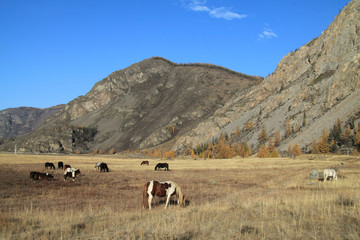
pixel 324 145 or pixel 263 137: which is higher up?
pixel 263 137

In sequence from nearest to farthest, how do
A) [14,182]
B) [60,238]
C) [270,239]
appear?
[270,239] → [60,238] → [14,182]

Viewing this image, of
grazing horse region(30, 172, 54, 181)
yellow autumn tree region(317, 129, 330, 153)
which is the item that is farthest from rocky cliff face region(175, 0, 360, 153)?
grazing horse region(30, 172, 54, 181)

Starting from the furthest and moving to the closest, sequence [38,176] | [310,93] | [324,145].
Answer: [310,93]
[324,145]
[38,176]

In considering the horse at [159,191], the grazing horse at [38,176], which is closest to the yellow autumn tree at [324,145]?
the grazing horse at [38,176]

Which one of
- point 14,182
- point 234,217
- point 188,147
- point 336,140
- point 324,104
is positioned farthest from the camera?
point 188,147

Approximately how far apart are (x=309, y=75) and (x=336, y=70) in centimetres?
1796

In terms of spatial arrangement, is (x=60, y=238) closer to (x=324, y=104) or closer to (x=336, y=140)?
(x=336, y=140)

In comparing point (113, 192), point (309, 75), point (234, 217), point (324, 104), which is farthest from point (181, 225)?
point (309, 75)

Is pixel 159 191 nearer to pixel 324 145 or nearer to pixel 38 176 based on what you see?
pixel 38 176

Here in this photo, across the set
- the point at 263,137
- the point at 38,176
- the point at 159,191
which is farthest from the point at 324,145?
the point at 159,191

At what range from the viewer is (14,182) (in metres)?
26.3

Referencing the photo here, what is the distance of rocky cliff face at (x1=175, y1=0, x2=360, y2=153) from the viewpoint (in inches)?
4624

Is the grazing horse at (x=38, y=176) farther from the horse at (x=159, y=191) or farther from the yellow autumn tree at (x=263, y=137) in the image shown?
the yellow autumn tree at (x=263, y=137)

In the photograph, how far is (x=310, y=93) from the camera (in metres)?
140
